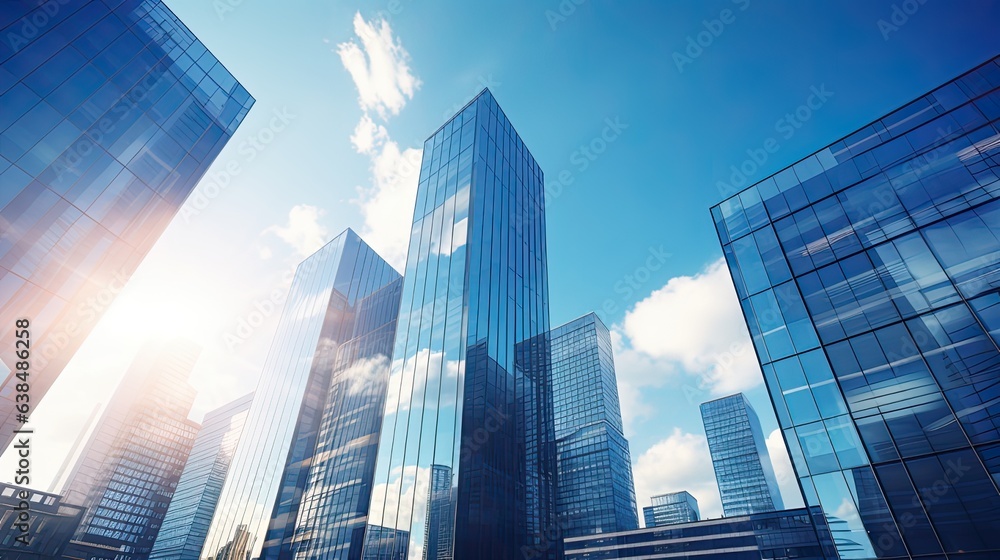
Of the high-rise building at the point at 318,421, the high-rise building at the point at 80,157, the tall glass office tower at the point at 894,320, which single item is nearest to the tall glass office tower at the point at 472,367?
the tall glass office tower at the point at 894,320

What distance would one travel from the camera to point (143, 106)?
23.6 m

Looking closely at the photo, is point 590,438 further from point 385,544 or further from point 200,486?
point 200,486

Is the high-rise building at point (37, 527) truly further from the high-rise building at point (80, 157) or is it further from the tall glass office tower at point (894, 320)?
the tall glass office tower at point (894, 320)

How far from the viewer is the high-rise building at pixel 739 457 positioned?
137000mm

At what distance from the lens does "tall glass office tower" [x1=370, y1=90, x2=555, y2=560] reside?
2334 cm

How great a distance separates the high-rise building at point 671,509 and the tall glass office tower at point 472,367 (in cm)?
15125

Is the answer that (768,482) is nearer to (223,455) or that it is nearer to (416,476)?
(416,476)

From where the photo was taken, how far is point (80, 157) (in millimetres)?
20266

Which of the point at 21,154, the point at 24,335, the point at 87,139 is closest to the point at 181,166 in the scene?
the point at 87,139

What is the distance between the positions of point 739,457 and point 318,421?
15074cm

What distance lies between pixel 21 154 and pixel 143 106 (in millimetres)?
7363

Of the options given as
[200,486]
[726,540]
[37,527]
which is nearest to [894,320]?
[726,540]

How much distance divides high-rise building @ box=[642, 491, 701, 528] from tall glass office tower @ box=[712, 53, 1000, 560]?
516ft

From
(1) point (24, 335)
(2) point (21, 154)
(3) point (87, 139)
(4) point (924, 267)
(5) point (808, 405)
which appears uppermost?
(3) point (87, 139)
